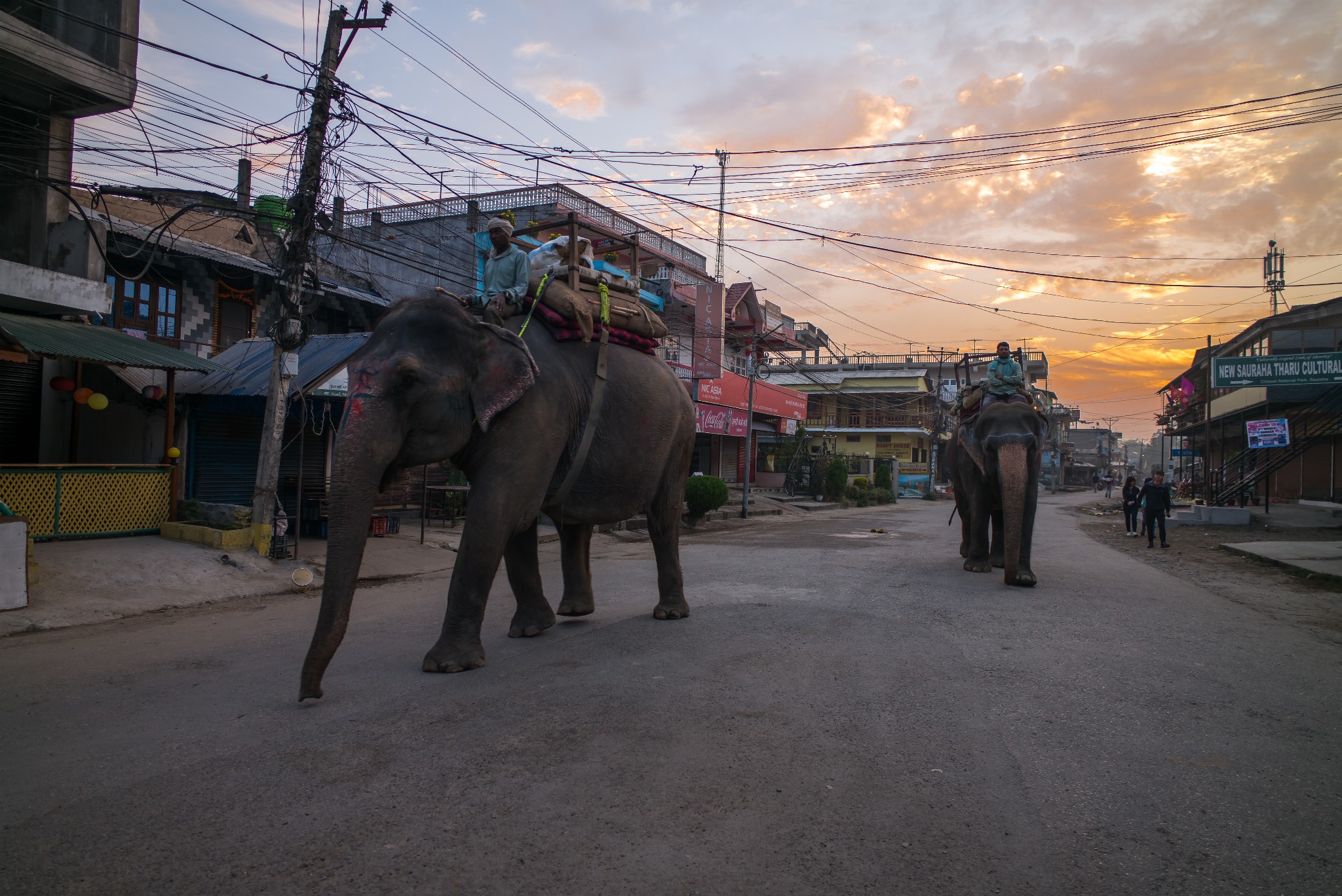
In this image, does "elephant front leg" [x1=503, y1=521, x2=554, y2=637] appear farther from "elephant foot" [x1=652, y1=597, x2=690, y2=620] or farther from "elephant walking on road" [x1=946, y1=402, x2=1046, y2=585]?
"elephant walking on road" [x1=946, y1=402, x2=1046, y2=585]

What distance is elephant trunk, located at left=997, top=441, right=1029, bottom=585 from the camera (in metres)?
8.63

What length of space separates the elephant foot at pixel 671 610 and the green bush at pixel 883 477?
110 feet

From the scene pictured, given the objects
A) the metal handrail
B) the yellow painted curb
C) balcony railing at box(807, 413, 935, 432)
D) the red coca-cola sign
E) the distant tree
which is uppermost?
the metal handrail

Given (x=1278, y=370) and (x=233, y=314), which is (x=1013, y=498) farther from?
(x=1278, y=370)

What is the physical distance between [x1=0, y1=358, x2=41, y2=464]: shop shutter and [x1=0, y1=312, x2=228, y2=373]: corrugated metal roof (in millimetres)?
1135

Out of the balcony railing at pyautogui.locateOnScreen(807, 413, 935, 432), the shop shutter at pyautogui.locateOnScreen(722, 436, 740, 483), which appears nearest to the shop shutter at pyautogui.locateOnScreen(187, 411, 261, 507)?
the shop shutter at pyautogui.locateOnScreen(722, 436, 740, 483)

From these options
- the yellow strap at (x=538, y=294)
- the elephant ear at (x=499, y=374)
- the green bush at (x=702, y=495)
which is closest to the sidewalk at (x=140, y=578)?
the yellow strap at (x=538, y=294)

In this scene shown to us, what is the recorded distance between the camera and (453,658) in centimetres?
469

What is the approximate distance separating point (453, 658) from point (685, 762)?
189 cm

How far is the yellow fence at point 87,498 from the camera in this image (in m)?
9.30

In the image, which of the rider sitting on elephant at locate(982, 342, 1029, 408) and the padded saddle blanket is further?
the rider sitting on elephant at locate(982, 342, 1029, 408)

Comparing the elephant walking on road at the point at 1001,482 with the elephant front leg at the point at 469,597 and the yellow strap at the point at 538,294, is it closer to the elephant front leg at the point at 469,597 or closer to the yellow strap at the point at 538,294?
the yellow strap at the point at 538,294

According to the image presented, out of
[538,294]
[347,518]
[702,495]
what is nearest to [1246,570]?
[702,495]

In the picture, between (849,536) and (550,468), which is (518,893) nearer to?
(550,468)
